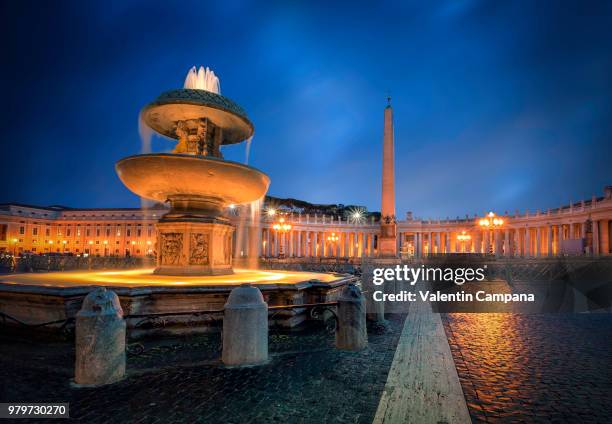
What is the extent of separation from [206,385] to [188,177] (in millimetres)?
7774

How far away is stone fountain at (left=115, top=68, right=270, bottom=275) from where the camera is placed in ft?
38.9

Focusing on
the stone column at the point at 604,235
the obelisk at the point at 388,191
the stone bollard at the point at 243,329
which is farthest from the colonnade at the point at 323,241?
the stone bollard at the point at 243,329

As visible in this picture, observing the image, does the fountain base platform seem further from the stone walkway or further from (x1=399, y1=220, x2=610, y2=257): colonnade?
(x1=399, y1=220, x2=610, y2=257): colonnade

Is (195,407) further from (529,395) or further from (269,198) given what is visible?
(269,198)

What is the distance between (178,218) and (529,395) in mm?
10808

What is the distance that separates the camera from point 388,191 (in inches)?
1618

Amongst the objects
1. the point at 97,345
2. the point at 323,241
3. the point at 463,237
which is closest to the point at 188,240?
the point at 97,345

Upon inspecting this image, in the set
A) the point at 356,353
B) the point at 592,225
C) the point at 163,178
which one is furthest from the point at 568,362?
the point at 592,225

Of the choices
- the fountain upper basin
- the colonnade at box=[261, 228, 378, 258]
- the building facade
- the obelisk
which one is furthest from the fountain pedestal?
the colonnade at box=[261, 228, 378, 258]

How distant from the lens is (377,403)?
16.8 ft

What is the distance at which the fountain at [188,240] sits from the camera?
28.6 feet

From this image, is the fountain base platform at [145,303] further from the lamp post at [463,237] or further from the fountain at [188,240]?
the lamp post at [463,237]

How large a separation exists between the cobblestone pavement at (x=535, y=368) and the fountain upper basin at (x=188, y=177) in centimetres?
771

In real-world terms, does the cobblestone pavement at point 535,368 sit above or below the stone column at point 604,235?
below
